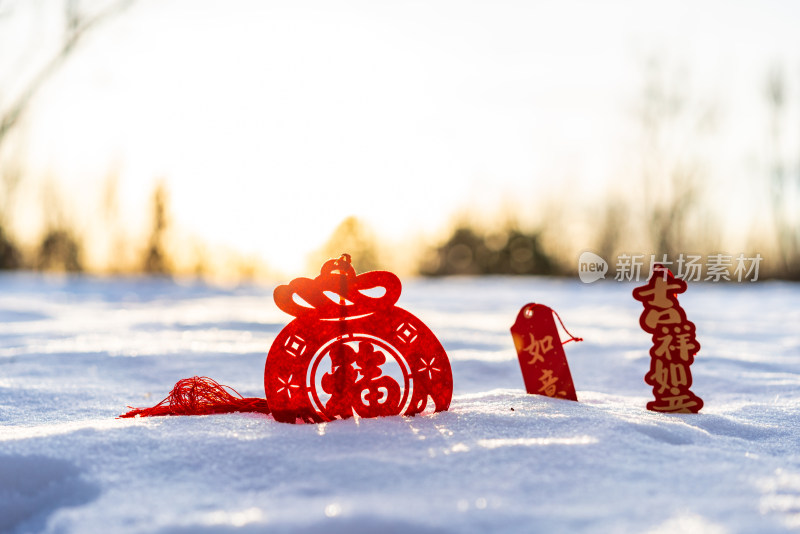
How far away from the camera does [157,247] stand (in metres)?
13.1

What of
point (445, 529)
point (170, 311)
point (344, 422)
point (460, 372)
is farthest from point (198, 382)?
point (170, 311)

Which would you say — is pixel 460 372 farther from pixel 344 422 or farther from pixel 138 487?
pixel 138 487

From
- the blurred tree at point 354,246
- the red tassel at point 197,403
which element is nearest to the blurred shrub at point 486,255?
the blurred tree at point 354,246

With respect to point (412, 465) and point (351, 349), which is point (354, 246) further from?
point (412, 465)

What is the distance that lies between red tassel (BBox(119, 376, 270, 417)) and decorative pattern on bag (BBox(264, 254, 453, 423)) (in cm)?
19

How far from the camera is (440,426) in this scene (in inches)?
71.6

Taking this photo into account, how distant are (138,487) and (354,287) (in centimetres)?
83

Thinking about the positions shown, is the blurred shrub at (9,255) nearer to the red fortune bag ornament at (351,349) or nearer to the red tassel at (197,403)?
the red tassel at (197,403)

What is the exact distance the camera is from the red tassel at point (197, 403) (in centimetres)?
206

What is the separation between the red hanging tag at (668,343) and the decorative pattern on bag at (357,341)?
0.73 metres

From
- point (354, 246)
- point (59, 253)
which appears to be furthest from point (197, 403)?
point (59, 253)

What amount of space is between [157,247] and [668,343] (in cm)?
1238

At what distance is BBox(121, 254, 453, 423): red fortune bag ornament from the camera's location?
194 centimetres

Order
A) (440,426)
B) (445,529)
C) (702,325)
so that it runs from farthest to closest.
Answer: (702,325)
(440,426)
(445,529)
